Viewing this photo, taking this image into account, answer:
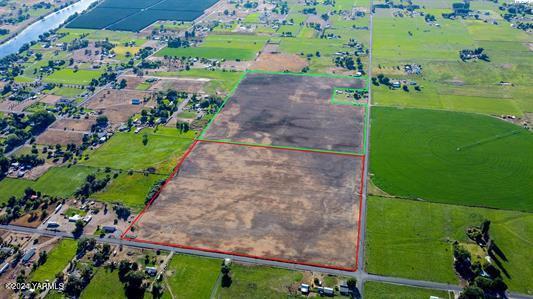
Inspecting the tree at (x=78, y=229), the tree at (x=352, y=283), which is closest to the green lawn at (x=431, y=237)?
the tree at (x=352, y=283)

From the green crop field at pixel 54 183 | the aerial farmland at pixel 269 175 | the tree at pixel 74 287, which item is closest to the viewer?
the tree at pixel 74 287

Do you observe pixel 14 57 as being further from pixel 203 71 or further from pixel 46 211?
pixel 46 211

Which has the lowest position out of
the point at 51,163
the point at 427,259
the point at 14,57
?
the point at 427,259

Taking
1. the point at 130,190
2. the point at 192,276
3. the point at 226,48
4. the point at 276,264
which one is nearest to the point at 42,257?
the point at 130,190

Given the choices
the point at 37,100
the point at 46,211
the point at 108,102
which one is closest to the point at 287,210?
the point at 46,211

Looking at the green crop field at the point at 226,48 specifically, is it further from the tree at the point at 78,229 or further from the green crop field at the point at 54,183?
the tree at the point at 78,229

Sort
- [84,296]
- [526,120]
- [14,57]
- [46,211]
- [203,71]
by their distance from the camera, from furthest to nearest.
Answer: [14,57], [203,71], [526,120], [46,211], [84,296]

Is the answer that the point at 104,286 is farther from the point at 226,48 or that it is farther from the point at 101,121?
the point at 226,48
